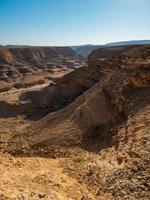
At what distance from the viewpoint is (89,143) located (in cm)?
1750

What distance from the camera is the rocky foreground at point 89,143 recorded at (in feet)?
33.6

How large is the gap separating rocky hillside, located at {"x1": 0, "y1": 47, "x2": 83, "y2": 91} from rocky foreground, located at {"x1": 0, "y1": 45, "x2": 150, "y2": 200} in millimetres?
26256

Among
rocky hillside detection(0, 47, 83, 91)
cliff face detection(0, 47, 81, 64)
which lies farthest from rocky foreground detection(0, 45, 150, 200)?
cliff face detection(0, 47, 81, 64)

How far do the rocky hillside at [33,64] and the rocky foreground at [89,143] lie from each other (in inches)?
1034

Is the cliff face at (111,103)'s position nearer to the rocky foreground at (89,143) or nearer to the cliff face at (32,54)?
the rocky foreground at (89,143)

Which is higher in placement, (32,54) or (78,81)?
(32,54)

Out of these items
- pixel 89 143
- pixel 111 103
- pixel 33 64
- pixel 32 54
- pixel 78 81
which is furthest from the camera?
pixel 32 54

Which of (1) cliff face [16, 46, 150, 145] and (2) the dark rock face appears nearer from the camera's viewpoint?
(1) cliff face [16, 46, 150, 145]

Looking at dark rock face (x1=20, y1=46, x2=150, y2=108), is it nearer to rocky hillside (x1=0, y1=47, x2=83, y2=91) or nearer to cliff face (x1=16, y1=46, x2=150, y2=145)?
cliff face (x1=16, y1=46, x2=150, y2=145)

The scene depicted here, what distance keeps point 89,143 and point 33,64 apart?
64.7m

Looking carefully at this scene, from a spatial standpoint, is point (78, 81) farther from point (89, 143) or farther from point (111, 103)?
point (89, 143)

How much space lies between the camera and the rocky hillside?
6562cm

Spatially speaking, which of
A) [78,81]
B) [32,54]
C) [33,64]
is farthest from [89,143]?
[32,54]

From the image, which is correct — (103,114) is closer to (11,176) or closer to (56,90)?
(11,176)
